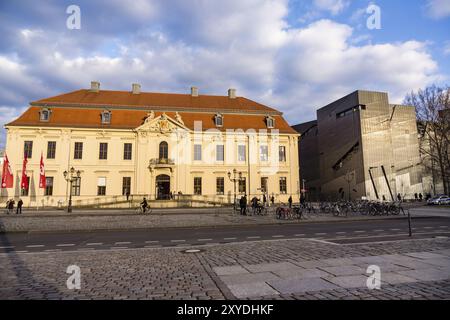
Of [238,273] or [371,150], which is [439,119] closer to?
[371,150]

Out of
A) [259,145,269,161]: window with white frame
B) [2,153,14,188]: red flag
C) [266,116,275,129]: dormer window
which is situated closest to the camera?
[2,153,14,188]: red flag

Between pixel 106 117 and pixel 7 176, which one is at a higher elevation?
pixel 106 117

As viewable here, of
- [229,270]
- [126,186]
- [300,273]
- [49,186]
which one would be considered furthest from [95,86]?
[300,273]

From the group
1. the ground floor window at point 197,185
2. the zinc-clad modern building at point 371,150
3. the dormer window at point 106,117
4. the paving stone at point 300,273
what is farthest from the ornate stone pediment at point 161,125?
the paving stone at point 300,273

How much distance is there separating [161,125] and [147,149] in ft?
13.5

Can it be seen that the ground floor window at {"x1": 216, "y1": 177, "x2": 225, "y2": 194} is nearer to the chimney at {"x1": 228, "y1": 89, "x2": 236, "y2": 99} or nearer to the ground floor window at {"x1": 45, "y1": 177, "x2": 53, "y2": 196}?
the chimney at {"x1": 228, "y1": 89, "x2": 236, "y2": 99}

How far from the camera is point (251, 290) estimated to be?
4910mm

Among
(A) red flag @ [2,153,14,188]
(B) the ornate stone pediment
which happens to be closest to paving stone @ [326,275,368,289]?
(A) red flag @ [2,153,14,188]

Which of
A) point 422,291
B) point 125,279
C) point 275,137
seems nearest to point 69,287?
point 125,279

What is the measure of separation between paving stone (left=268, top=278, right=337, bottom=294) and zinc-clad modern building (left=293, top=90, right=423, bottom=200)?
191 feet

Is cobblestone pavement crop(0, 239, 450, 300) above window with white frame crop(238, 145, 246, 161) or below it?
below

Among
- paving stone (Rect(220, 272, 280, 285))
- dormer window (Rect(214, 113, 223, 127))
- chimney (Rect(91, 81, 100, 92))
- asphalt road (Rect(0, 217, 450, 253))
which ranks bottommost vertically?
asphalt road (Rect(0, 217, 450, 253))

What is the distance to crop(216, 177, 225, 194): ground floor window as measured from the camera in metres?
45.3

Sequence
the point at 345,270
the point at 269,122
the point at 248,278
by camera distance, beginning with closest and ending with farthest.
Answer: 1. the point at 248,278
2. the point at 345,270
3. the point at 269,122
